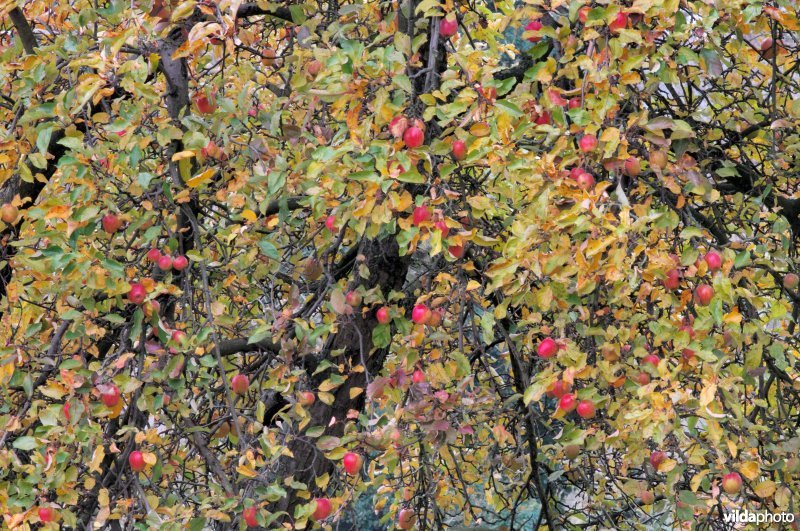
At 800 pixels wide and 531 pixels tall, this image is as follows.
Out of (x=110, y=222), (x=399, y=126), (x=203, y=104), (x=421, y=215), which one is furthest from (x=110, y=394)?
(x=399, y=126)

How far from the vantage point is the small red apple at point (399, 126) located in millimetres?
2604

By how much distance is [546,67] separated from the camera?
9.01 ft

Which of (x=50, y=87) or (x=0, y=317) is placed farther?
(x=0, y=317)

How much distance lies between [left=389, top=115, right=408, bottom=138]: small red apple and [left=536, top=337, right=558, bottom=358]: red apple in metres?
0.74

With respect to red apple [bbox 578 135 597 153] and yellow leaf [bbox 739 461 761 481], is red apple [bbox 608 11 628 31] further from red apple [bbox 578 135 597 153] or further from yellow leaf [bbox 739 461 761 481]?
yellow leaf [bbox 739 461 761 481]

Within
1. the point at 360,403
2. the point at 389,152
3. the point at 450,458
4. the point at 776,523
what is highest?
the point at 389,152

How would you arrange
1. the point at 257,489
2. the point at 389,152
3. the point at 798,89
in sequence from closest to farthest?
1. the point at 389,152
2. the point at 257,489
3. the point at 798,89

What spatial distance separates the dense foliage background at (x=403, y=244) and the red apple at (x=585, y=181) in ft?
0.06

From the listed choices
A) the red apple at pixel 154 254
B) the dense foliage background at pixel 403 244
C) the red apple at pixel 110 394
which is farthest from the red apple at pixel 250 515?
the red apple at pixel 154 254

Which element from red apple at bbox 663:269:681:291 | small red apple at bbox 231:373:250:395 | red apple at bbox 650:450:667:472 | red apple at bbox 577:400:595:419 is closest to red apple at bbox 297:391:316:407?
small red apple at bbox 231:373:250:395

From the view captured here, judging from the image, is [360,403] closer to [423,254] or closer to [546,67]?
[423,254]

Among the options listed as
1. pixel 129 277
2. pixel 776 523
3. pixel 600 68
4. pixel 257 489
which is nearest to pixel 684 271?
pixel 600 68

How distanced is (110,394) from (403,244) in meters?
1.07

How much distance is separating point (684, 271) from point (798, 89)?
1.27m
